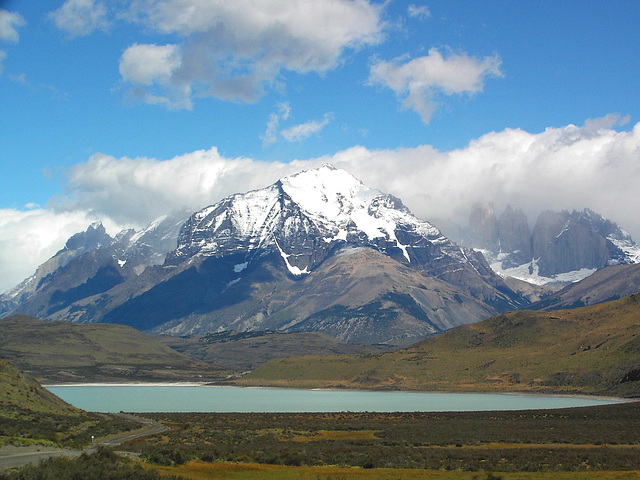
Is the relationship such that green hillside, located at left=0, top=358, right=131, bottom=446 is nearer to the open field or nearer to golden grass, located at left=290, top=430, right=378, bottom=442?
the open field

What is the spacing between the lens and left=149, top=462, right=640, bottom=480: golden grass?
61.4 metres

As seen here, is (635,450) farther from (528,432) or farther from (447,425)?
(447,425)

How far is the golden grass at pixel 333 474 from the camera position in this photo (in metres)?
61.4

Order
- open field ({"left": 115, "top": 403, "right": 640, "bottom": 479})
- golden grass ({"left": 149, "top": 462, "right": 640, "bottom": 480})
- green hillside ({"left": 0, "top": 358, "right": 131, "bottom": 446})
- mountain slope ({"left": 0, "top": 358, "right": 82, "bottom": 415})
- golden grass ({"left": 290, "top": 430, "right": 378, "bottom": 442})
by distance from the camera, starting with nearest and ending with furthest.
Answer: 1. golden grass ({"left": 149, "top": 462, "right": 640, "bottom": 480})
2. open field ({"left": 115, "top": 403, "right": 640, "bottom": 479})
3. green hillside ({"left": 0, "top": 358, "right": 131, "bottom": 446})
4. golden grass ({"left": 290, "top": 430, "right": 378, "bottom": 442})
5. mountain slope ({"left": 0, "top": 358, "right": 82, "bottom": 415})

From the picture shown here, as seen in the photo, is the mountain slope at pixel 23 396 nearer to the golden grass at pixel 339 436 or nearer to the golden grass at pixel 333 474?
the golden grass at pixel 339 436

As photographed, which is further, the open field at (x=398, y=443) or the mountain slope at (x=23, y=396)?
the mountain slope at (x=23, y=396)

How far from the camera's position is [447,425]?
121m

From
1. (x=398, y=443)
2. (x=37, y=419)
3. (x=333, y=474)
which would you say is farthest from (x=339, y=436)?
(x=333, y=474)

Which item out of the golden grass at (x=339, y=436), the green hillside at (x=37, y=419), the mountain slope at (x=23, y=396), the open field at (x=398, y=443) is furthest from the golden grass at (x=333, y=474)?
the mountain slope at (x=23, y=396)

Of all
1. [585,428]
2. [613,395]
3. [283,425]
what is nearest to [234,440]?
[283,425]

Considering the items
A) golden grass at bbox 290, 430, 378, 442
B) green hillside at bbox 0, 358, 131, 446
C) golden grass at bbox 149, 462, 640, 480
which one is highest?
green hillside at bbox 0, 358, 131, 446

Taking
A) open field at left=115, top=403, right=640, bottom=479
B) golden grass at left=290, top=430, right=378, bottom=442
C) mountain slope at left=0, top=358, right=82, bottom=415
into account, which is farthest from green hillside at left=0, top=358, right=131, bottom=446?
golden grass at left=290, top=430, right=378, bottom=442

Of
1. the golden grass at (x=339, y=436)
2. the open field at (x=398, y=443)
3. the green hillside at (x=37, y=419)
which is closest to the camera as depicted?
the open field at (x=398, y=443)

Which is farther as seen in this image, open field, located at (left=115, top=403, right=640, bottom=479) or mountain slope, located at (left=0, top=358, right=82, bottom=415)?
mountain slope, located at (left=0, top=358, right=82, bottom=415)
